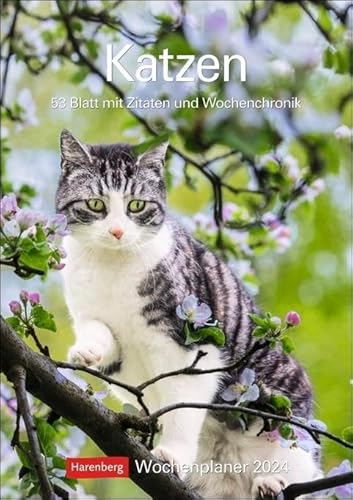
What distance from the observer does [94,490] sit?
1036mm

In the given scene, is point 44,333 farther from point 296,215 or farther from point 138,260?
point 296,215

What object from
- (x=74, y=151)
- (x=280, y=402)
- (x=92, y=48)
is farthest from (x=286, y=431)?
(x=92, y=48)

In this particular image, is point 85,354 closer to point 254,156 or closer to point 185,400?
point 185,400

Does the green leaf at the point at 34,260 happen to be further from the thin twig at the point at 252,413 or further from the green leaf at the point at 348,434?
the green leaf at the point at 348,434

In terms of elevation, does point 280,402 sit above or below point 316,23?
below

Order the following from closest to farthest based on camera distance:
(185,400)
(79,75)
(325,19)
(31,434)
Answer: (31,434) → (185,400) → (325,19) → (79,75)

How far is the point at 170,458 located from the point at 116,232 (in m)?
0.24

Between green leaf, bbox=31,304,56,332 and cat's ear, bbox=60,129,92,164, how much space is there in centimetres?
22

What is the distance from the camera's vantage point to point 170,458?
85cm

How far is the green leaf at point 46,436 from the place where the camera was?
0.80 metres

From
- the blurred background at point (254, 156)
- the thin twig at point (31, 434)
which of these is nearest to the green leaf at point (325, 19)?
the blurred background at point (254, 156)

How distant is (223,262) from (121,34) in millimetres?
313

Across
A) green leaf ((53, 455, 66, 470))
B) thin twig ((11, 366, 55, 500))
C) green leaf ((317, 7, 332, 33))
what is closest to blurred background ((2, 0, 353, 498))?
green leaf ((317, 7, 332, 33))

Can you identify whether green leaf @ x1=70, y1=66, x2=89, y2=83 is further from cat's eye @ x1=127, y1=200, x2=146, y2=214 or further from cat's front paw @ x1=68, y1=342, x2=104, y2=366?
cat's front paw @ x1=68, y1=342, x2=104, y2=366
